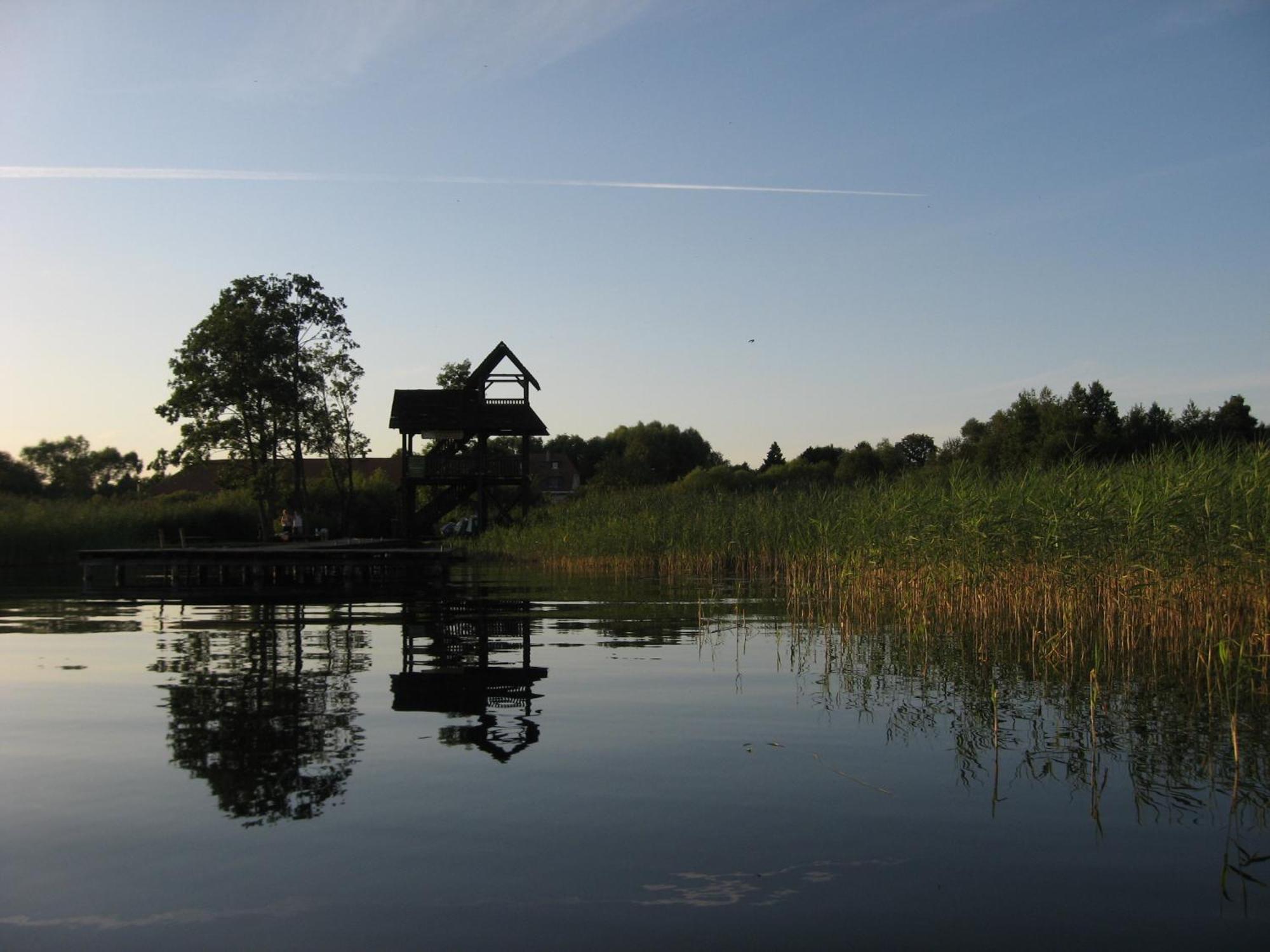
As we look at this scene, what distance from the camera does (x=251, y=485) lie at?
45.1 meters

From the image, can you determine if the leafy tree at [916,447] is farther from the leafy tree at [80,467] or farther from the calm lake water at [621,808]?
the calm lake water at [621,808]

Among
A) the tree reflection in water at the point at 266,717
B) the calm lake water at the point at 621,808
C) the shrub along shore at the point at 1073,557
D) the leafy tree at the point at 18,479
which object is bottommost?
the calm lake water at the point at 621,808

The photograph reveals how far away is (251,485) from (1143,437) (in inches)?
1663

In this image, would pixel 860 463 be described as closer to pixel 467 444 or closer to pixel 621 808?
pixel 467 444

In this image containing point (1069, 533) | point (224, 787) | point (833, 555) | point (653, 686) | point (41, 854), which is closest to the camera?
point (41, 854)

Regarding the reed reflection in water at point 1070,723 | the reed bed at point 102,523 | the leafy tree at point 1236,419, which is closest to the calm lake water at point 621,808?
the reed reflection in water at point 1070,723

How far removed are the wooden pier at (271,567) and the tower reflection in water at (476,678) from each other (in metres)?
11.3

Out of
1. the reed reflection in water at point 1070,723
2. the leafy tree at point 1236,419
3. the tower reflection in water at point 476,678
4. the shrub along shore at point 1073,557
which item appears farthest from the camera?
the leafy tree at point 1236,419

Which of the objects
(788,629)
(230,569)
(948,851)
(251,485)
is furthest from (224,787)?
(251,485)

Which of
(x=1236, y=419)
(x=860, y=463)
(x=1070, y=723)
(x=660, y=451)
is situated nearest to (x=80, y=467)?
(x=660, y=451)

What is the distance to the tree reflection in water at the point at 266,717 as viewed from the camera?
6695 millimetres

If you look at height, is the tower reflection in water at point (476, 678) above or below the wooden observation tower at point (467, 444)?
below

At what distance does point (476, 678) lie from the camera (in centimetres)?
1111

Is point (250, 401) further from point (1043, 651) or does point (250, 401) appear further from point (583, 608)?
point (1043, 651)
